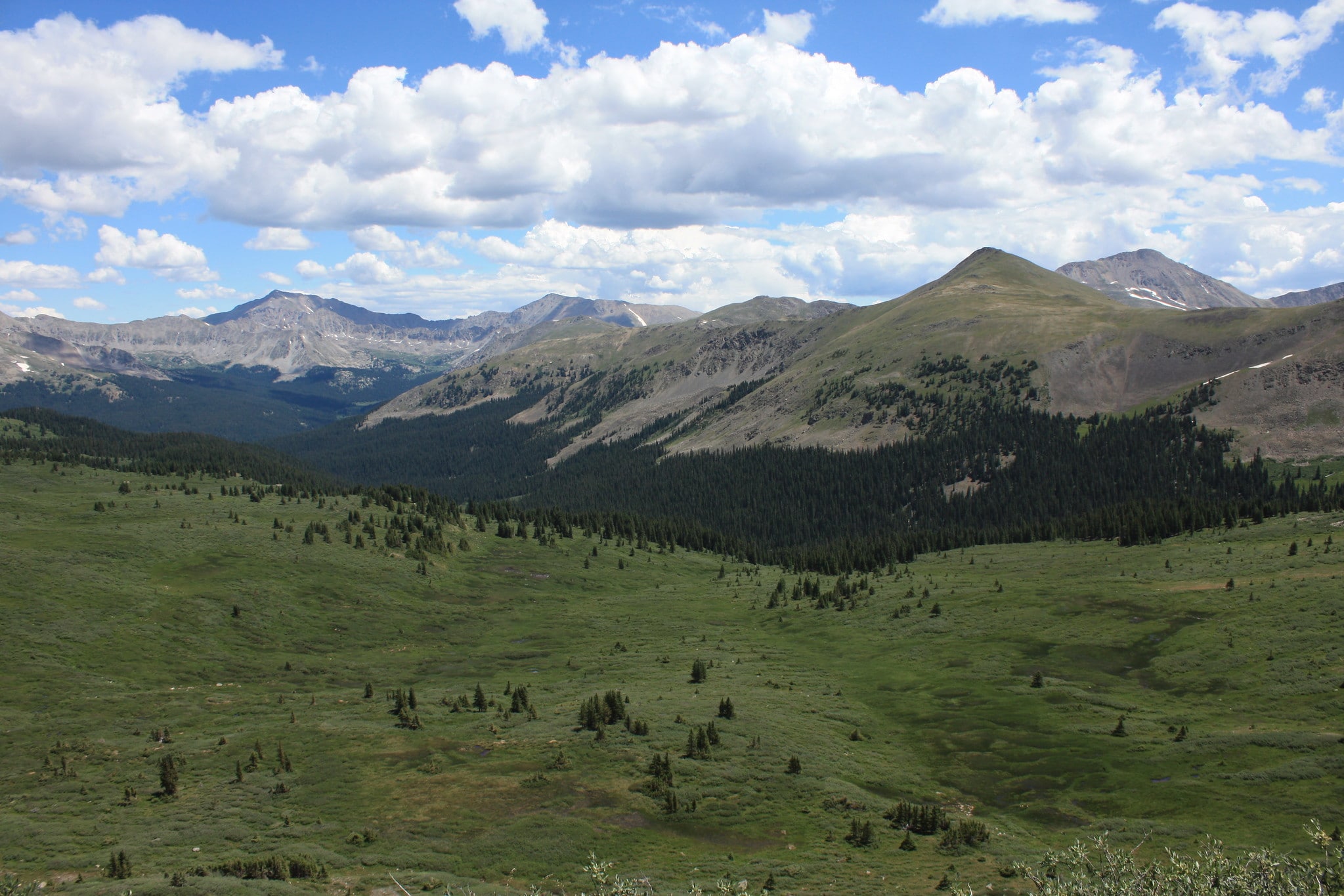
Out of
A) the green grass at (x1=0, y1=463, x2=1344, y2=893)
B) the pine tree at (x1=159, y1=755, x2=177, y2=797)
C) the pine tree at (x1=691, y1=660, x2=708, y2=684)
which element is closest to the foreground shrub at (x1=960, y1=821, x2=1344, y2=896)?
the green grass at (x1=0, y1=463, x2=1344, y2=893)

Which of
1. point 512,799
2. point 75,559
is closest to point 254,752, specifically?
point 512,799

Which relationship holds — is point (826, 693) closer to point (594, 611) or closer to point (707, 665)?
point (707, 665)

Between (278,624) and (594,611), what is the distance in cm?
4918

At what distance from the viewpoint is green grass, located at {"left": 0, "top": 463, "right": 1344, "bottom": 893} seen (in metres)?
44.0

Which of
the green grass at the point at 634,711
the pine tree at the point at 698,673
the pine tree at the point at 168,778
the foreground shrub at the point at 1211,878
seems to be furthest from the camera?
the pine tree at the point at 698,673

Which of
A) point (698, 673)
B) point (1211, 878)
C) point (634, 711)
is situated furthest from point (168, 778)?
point (1211, 878)

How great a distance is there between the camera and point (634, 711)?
68.8 m

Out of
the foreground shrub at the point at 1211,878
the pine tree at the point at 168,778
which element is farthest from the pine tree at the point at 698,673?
the foreground shrub at the point at 1211,878

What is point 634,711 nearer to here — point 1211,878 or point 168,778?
point 168,778

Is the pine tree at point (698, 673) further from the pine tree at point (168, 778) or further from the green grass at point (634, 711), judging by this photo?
the pine tree at point (168, 778)

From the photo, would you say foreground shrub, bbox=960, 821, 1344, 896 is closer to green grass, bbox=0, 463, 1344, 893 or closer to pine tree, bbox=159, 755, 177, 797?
green grass, bbox=0, 463, 1344, 893

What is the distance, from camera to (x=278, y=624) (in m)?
103

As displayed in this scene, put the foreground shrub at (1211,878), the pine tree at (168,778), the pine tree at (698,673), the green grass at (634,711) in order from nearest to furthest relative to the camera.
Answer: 1. the foreground shrub at (1211,878)
2. the green grass at (634,711)
3. the pine tree at (168,778)
4. the pine tree at (698,673)

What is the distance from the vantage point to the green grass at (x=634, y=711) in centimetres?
4397
